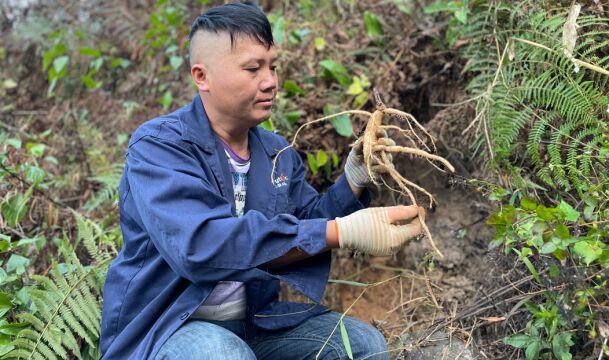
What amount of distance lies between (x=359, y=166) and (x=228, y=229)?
0.64 metres

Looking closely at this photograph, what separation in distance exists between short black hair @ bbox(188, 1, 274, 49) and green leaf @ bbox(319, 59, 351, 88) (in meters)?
1.25

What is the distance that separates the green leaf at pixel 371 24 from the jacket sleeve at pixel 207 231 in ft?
6.26

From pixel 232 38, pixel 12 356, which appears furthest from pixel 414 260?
pixel 12 356

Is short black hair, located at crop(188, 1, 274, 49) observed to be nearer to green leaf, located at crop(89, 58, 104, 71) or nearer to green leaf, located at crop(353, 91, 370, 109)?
green leaf, located at crop(353, 91, 370, 109)

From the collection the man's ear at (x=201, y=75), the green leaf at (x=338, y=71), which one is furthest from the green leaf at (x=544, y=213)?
Answer: the green leaf at (x=338, y=71)

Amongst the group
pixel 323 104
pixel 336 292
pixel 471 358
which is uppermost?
pixel 323 104

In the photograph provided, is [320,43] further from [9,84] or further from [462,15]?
[9,84]

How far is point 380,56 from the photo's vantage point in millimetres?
3605

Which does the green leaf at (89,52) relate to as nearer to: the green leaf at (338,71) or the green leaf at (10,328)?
the green leaf at (338,71)

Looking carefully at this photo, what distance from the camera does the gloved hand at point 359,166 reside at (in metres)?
2.30

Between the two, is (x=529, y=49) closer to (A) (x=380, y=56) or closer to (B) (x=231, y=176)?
(A) (x=380, y=56)

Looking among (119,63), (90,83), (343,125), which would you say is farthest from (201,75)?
(119,63)

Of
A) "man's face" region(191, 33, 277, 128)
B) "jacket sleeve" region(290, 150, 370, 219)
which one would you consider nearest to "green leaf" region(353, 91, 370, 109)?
"jacket sleeve" region(290, 150, 370, 219)

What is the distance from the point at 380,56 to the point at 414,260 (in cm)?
115
